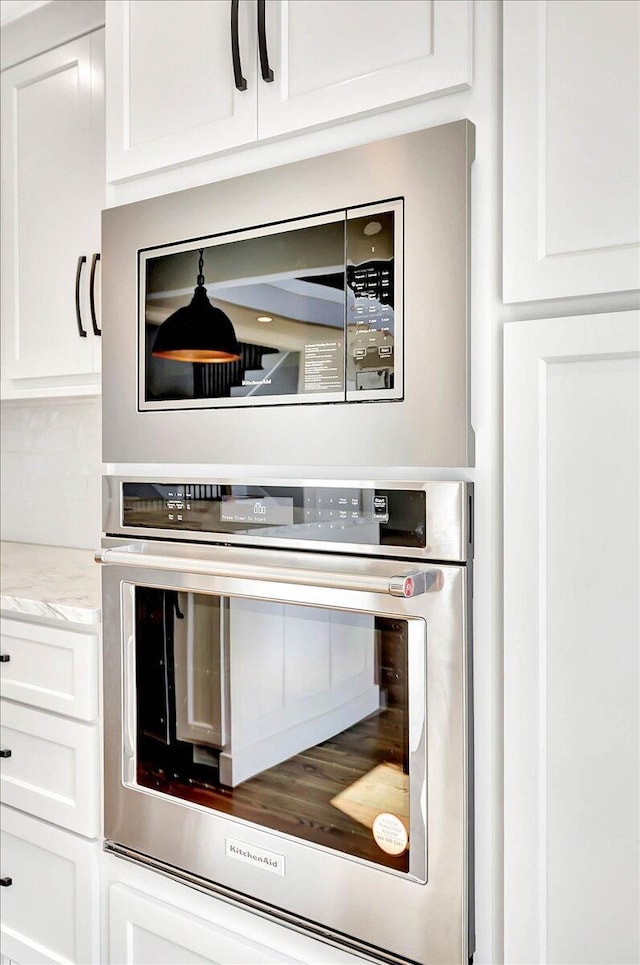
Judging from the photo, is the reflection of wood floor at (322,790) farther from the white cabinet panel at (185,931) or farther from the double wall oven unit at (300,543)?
the white cabinet panel at (185,931)

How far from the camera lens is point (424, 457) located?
3.10 feet

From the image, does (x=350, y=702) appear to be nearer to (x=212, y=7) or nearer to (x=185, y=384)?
(x=185, y=384)

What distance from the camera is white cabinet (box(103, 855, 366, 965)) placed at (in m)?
1.10

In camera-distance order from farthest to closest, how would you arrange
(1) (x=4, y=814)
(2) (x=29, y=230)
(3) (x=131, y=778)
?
(2) (x=29, y=230) → (1) (x=4, y=814) → (3) (x=131, y=778)

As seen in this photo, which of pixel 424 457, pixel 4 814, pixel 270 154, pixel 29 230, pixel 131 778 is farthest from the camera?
pixel 29 230

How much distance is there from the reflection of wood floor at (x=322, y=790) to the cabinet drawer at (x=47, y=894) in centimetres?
37

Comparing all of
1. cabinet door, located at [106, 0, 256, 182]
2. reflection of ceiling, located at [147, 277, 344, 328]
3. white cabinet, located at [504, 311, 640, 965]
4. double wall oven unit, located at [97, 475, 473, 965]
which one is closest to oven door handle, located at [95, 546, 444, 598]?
double wall oven unit, located at [97, 475, 473, 965]

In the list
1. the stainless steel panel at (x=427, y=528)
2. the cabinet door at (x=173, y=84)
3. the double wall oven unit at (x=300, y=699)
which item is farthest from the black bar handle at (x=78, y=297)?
the stainless steel panel at (x=427, y=528)

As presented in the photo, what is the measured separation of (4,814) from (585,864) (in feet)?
3.92

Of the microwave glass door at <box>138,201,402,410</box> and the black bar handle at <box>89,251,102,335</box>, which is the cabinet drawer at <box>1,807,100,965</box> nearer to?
the microwave glass door at <box>138,201,402,410</box>

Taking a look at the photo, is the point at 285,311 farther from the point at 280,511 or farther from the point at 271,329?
the point at 280,511

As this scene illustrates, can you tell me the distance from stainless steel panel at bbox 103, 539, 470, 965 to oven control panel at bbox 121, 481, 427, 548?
4 cm

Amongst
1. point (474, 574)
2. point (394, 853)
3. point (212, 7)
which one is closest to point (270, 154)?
point (212, 7)

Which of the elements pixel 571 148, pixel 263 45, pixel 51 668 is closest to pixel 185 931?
pixel 51 668
